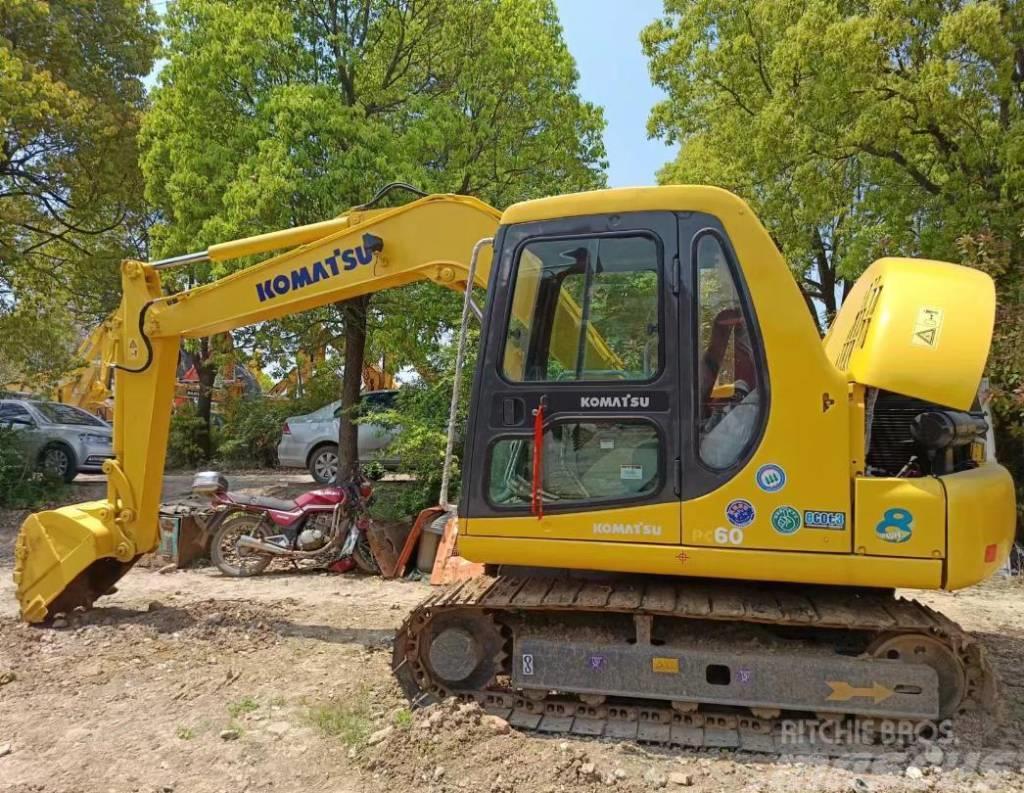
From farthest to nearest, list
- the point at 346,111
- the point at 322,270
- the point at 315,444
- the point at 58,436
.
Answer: the point at 315,444
the point at 58,436
the point at 346,111
the point at 322,270

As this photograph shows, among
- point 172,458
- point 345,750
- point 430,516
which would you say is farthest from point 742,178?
point 172,458

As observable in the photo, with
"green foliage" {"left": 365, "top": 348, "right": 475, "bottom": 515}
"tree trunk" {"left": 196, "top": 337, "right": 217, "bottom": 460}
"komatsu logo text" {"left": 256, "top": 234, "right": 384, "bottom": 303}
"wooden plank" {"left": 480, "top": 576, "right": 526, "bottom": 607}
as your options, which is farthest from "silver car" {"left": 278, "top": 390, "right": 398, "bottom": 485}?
"wooden plank" {"left": 480, "top": 576, "right": 526, "bottom": 607}

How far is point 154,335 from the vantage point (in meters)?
5.69

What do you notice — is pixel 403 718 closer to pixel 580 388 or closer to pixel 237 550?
pixel 580 388

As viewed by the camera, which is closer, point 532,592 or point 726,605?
point 726,605

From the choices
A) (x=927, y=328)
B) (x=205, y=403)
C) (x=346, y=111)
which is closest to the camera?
(x=927, y=328)

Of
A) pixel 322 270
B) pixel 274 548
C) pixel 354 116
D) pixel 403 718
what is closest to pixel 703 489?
pixel 403 718

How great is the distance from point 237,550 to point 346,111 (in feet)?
17.3

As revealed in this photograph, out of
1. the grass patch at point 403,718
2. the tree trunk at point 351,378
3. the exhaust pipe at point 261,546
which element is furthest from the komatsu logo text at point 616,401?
the tree trunk at point 351,378

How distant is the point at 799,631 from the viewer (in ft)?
13.1

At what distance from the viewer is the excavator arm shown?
5.27 metres

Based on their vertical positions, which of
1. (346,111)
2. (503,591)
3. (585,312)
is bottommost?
(503,591)

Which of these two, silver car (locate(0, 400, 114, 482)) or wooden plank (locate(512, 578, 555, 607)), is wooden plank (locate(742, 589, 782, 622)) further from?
silver car (locate(0, 400, 114, 482))

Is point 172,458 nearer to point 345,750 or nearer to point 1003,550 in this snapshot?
point 345,750
